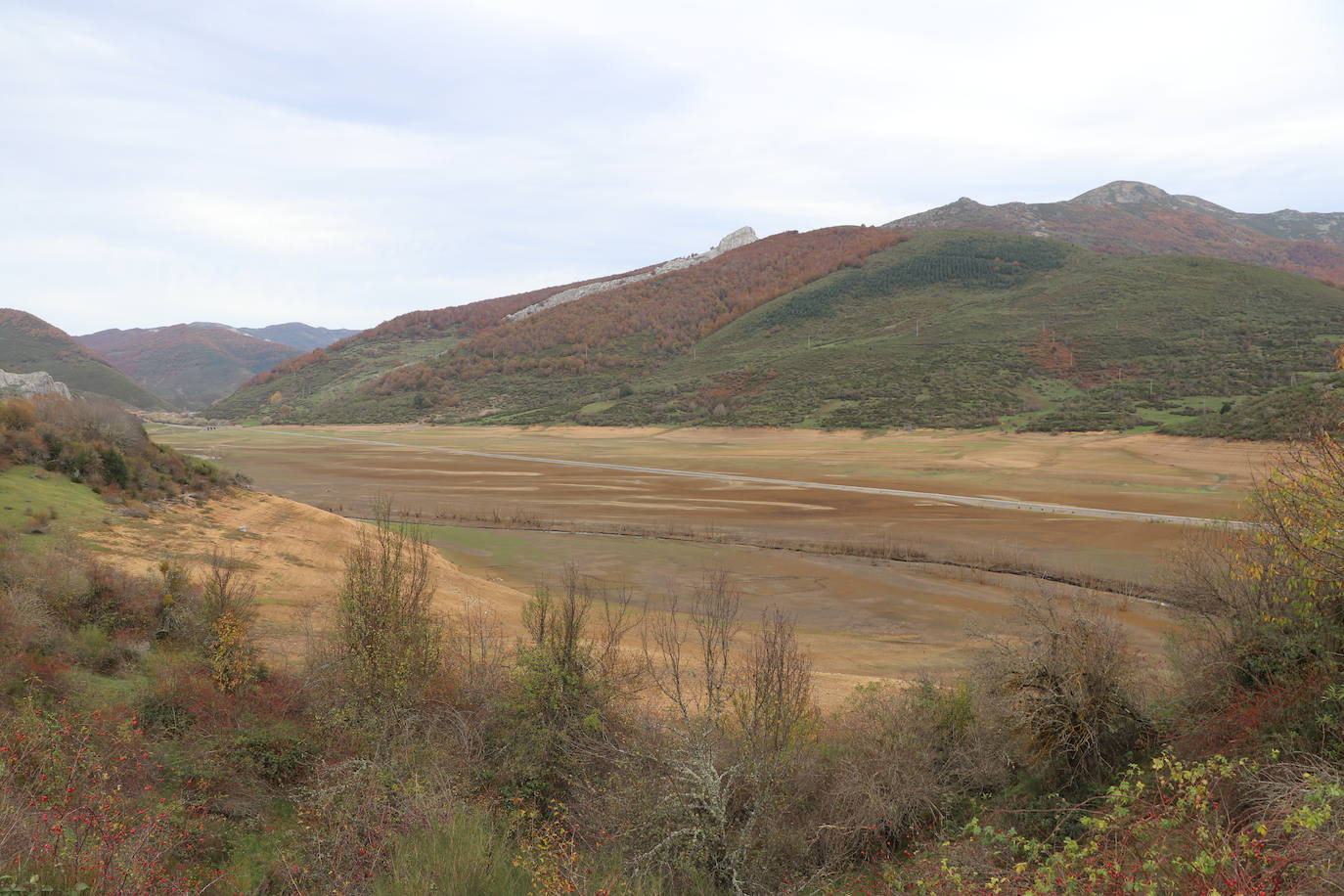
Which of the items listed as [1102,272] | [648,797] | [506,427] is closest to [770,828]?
[648,797]

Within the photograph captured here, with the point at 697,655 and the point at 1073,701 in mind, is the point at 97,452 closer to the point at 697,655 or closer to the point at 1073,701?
the point at 697,655

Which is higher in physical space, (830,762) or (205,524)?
(205,524)

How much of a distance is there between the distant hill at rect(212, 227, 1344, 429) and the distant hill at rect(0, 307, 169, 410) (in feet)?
96.9

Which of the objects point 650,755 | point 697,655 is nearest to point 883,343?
point 697,655

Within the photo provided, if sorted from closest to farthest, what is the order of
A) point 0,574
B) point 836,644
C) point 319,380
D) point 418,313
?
point 0,574, point 836,644, point 319,380, point 418,313

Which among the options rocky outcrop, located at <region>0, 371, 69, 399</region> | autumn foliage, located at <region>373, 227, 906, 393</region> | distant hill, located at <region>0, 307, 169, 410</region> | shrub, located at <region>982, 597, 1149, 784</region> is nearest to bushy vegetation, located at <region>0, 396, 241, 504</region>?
shrub, located at <region>982, 597, 1149, 784</region>

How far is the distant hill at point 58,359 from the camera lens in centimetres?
15050

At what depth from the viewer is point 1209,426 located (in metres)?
50.8

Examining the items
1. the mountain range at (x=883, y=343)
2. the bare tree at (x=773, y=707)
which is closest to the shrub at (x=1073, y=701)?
the bare tree at (x=773, y=707)

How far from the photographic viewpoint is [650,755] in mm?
8875

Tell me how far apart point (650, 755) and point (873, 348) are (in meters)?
95.5

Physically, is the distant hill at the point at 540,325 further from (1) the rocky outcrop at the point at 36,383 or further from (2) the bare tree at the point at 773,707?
(2) the bare tree at the point at 773,707

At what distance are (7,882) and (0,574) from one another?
966 cm

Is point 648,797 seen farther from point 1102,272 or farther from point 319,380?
point 319,380
